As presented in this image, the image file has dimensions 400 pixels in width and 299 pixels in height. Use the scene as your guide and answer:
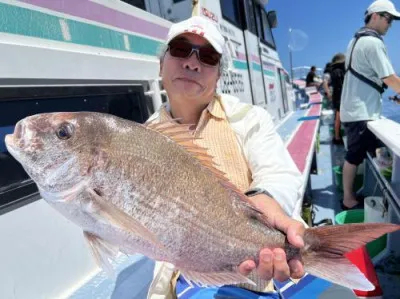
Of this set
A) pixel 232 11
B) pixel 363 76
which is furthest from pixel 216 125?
pixel 232 11

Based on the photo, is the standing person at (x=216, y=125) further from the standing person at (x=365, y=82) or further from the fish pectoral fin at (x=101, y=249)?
the standing person at (x=365, y=82)

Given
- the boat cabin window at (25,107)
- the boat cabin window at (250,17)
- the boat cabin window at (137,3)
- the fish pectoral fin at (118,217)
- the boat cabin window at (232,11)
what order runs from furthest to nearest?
the boat cabin window at (250,17) → the boat cabin window at (232,11) → the boat cabin window at (137,3) → the boat cabin window at (25,107) → the fish pectoral fin at (118,217)

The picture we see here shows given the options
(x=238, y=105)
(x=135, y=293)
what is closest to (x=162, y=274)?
(x=135, y=293)

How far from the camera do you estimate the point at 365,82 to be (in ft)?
11.9

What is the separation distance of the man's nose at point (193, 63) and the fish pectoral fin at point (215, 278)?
38.5 inches

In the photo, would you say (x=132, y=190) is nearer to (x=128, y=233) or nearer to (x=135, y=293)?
(x=128, y=233)

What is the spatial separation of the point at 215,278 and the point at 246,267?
4.6 inches

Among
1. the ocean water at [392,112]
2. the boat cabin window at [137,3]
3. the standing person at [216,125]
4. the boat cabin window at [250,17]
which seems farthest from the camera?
the ocean water at [392,112]

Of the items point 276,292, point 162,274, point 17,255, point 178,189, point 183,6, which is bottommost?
point 276,292

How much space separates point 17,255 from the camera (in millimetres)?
1670

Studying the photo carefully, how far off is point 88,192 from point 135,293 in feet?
3.94

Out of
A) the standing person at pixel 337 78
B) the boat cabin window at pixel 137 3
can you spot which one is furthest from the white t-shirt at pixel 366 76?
the standing person at pixel 337 78

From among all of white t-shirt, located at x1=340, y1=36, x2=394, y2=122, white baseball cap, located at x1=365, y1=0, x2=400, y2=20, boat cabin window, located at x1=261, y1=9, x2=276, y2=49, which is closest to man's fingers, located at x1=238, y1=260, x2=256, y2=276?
white t-shirt, located at x1=340, y1=36, x2=394, y2=122

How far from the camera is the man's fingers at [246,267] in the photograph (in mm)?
1150
